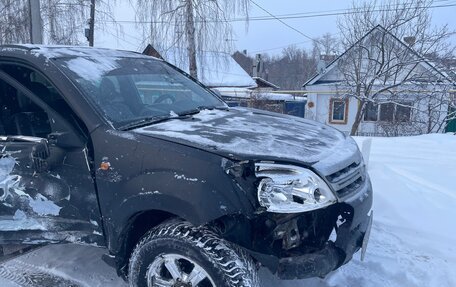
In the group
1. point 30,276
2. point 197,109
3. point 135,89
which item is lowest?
point 30,276

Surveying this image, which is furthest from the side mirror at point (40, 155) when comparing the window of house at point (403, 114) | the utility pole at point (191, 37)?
the window of house at point (403, 114)

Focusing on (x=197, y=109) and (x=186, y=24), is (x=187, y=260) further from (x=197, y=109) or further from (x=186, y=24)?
(x=186, y=24)

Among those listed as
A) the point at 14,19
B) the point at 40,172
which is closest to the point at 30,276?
the point at 40,172

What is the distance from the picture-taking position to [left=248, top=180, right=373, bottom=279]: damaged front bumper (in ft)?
7.61

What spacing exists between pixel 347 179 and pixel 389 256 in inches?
51.8

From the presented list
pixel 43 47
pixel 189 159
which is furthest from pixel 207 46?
pixel 189 159

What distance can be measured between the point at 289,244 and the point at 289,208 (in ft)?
0.98

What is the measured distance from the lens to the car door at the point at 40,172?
2.65 m

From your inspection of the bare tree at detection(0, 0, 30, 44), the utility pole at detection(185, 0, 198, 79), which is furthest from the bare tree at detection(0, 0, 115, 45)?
the utility pole at detection(185, 0, 198, 79)

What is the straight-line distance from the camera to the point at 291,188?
230 centimetres

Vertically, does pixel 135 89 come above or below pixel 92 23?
below

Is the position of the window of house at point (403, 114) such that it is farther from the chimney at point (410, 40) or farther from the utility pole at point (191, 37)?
the utility pole at point (191, 37)

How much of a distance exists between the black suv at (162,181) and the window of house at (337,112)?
814 inches

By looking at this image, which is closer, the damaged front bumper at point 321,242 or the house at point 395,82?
the damaged front bumper at point 321,242
